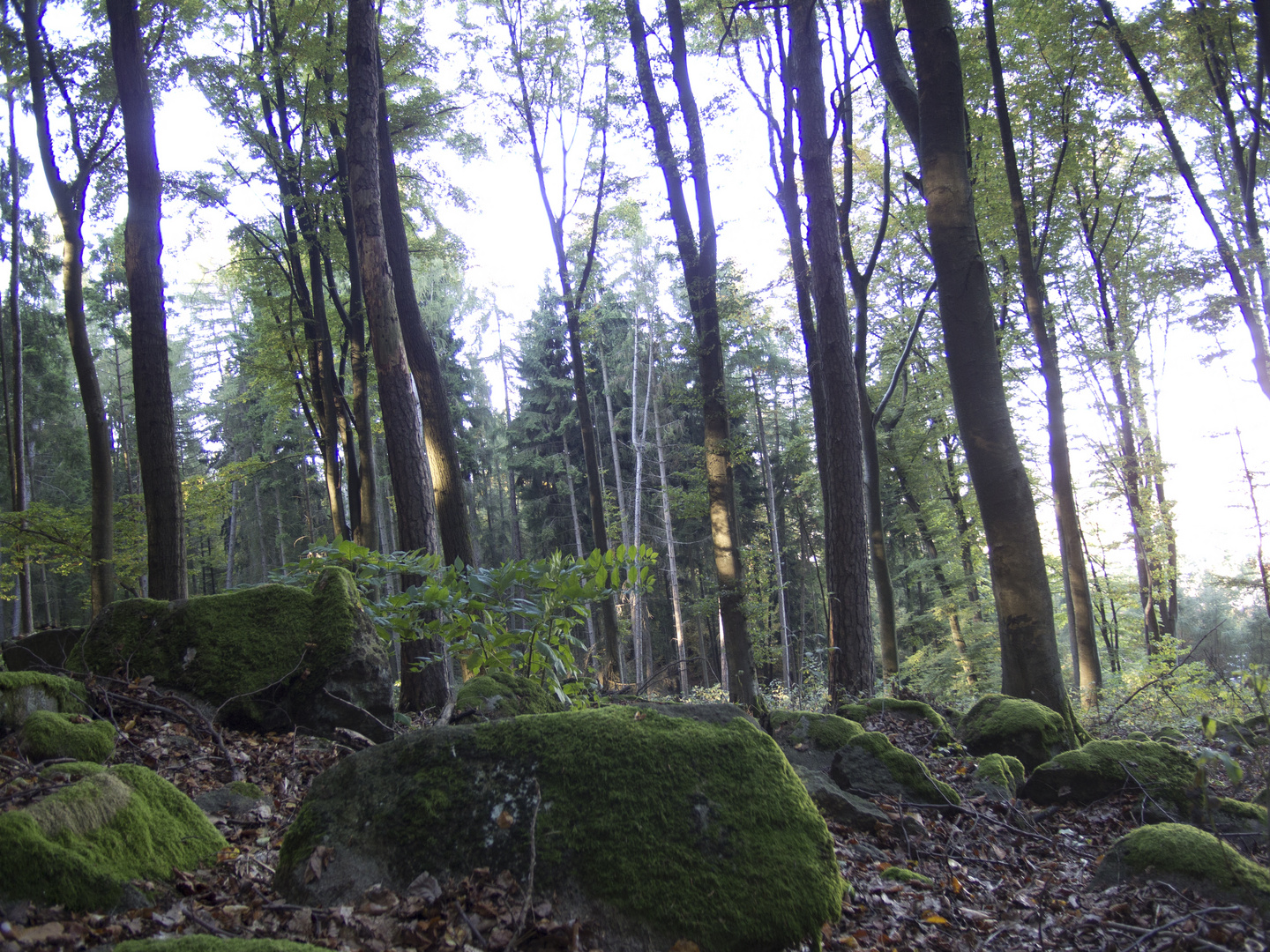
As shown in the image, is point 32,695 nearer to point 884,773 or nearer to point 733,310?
point 884,773

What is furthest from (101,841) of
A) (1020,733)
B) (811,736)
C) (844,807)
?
(1020,733)

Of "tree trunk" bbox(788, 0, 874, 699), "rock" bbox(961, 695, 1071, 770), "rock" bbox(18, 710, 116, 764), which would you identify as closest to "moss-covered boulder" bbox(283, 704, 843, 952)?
"rock" bbox(18, 710, 116, 764)

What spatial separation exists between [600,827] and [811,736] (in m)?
3.04

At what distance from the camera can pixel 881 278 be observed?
52.6ft

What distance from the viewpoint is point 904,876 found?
296 cm

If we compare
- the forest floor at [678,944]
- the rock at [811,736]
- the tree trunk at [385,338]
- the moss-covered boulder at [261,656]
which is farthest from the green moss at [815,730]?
the tree trunk at [385,338]

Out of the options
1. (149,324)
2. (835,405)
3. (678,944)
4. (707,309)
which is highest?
(707,309)

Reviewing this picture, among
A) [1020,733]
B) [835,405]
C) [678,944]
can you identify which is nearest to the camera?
[678,944]

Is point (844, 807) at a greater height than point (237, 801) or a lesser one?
lesser

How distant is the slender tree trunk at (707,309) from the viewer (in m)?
9.68

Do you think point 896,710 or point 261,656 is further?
point 896,710

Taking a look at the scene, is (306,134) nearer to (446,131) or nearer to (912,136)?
(446,131)

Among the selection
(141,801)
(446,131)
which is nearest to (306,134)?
(446,131)

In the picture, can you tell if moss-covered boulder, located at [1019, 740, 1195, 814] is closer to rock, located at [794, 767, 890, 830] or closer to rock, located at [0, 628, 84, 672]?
rock, located at [794, 767, 890, 830]
